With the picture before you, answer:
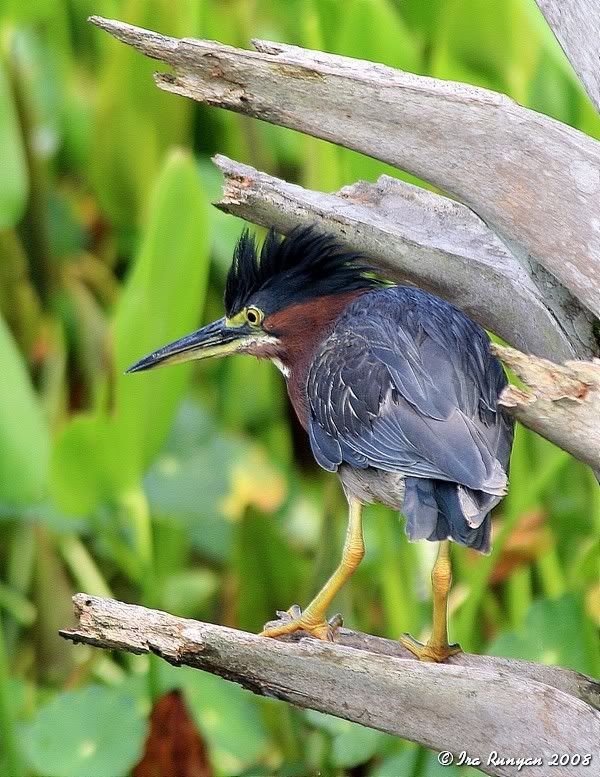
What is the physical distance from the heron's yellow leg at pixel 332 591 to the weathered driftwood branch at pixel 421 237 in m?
0.30

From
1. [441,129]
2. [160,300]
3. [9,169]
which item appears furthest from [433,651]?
[9,169]

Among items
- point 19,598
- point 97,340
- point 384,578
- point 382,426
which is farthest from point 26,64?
point 382,426

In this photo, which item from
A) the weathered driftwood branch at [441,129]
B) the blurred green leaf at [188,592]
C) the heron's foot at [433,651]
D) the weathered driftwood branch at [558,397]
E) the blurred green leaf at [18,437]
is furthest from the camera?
the blurred green leaf at [188,592]

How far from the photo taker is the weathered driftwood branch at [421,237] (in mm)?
1408

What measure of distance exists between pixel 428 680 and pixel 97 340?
205 cm

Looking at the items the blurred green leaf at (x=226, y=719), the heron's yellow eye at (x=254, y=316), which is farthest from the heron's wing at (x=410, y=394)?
the blurred green leaf at (x=226, y=719)

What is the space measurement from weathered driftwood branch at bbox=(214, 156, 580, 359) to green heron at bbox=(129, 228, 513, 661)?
47mm

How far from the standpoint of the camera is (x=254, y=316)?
167 cm

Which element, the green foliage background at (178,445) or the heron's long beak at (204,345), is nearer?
the heron's long beak at (204,345)

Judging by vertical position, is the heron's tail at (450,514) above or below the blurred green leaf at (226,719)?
above

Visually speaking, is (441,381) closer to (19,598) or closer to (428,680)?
(428,680)

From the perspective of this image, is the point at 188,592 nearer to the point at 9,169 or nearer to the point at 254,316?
the point at 9,169

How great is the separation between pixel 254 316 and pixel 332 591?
15.5 inches

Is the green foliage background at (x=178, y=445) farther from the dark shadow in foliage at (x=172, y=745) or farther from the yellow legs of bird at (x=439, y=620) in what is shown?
the yellow legs of bird at (x=439, y=620)
